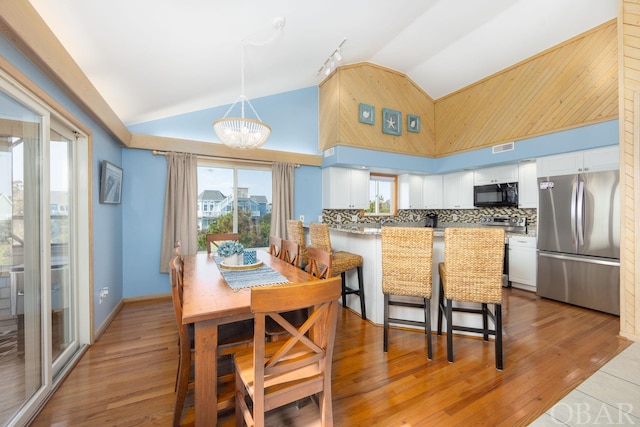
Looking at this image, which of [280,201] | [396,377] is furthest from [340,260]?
[280,201]

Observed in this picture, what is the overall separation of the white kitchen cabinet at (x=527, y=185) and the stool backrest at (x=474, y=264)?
2762mm

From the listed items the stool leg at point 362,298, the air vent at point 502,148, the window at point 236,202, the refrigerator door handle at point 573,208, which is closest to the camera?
the stool leg at point 362,298

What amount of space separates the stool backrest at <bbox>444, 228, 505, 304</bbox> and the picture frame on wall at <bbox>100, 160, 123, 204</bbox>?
3.33m

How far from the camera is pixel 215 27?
6.89 ft

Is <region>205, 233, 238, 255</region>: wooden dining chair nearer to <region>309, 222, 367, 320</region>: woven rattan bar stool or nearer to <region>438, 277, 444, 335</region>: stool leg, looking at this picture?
<region>309, 222, 367, 320</region>: woven rattan bar stool

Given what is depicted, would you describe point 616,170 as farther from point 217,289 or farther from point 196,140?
point 196,140

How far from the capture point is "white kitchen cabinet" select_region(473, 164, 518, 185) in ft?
14.0

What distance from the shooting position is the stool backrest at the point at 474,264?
2.00 meters

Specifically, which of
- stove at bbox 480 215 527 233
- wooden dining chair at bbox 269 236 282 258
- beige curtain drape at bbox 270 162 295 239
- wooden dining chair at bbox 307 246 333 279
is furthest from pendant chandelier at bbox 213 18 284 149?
stove at bbox 480 215 527 233

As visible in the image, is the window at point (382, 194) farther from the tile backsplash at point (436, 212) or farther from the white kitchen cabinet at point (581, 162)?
the white kitchen cabinet at point (581, 162)

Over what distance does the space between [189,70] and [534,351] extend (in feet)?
13.8

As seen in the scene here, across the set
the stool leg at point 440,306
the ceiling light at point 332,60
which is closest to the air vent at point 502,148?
the ceiling light at point 332,60

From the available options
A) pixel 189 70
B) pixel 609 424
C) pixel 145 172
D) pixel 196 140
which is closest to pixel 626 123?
pixel 609 424

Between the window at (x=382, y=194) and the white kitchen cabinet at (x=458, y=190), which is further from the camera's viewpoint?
the window at (x=382, y=194)
